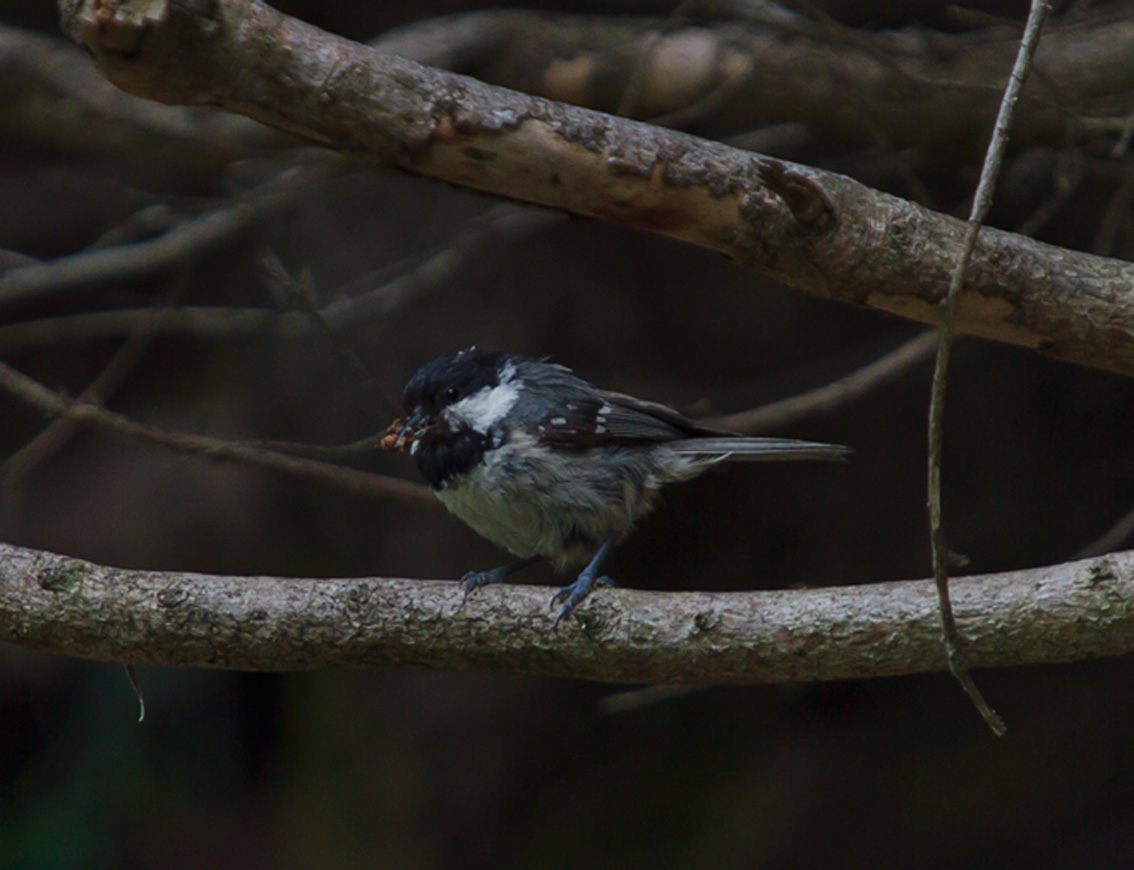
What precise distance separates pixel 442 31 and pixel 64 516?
3088 millimetres

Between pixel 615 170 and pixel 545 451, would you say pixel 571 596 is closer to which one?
pixel 545 451

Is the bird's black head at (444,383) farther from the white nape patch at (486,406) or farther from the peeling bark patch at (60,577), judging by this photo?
the peeling bark patch at (60,577)

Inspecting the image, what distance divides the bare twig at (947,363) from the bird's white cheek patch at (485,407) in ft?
4.84

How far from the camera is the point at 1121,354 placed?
243 centimetres

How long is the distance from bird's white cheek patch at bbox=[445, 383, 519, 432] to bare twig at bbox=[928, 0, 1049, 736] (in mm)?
1476

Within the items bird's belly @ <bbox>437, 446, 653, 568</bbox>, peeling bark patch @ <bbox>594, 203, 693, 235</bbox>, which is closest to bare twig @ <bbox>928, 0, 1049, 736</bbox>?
peeling bark patch @ <bbox>594, 203, 693, 235</bbox>

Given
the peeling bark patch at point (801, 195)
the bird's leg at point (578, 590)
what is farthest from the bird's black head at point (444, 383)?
the peeling bark patch at point (801, 195)

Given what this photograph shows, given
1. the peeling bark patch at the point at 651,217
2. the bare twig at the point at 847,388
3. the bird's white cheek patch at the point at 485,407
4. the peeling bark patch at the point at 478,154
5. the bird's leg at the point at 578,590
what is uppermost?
the peeling bark patch at the point at 478,154

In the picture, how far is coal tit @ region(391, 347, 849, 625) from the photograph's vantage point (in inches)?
115

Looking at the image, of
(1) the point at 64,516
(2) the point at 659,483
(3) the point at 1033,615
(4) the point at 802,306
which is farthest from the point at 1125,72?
(1) the point at 64,516

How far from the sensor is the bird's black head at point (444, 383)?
2.97 m

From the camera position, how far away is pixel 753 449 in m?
3.00

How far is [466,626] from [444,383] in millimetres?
919

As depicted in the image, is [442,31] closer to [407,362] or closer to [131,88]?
[407,362]
